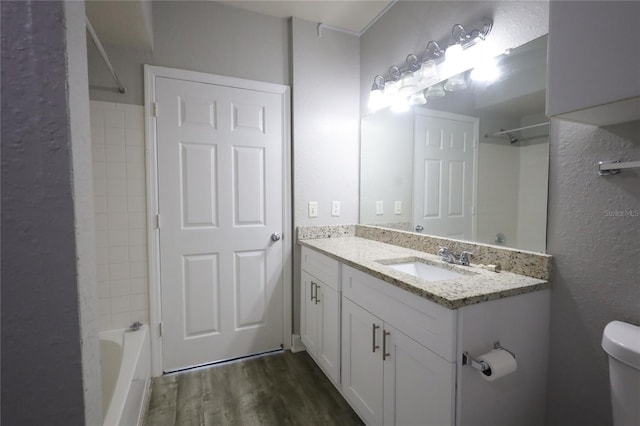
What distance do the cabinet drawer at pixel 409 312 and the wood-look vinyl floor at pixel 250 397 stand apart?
0.69 metres

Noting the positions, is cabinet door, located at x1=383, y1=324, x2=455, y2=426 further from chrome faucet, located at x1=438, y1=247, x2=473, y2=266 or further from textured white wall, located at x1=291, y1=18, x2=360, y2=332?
textured white wall, located at x1=291, y1=18, x2=360, y2=332

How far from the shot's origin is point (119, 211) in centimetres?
189

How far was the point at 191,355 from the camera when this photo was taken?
210 centimetres

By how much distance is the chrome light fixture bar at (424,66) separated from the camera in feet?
4.93

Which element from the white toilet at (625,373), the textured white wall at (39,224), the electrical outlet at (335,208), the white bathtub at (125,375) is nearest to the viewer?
the textured white wall at (39,224)

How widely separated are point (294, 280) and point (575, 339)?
1692mm

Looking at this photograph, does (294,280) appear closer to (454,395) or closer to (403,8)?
(454,395)

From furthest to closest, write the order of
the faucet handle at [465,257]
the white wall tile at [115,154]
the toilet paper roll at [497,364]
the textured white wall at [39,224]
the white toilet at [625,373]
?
the white wall tile at [115,154]
the faucet handle at [465,257]
the toilet paper roll at [497,364]
the white toilet at [625,373]
the textured white wall at [39,224]

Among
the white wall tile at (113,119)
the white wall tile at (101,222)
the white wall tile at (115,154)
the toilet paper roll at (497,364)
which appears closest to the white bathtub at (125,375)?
the white wall tile at (101,222)

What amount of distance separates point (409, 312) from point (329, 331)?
0.78m

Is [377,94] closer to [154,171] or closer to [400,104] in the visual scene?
[400,104]

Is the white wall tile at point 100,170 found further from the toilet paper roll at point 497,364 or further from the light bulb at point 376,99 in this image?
the toilet paper roll at point 497,364

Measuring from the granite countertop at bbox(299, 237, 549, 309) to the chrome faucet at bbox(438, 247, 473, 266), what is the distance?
0.10 feet

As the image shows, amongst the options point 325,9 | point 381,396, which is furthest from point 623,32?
point 325,9
